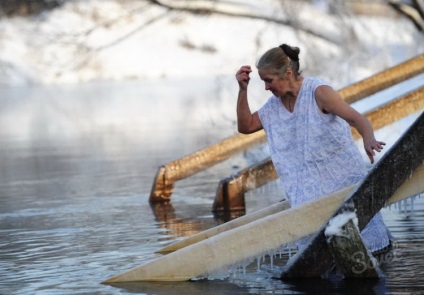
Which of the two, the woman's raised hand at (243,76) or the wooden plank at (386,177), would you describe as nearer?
the wooden plank at (386,177)

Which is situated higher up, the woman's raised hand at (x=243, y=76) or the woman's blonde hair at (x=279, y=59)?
the woman's blonde hair at (x=279, y=59)

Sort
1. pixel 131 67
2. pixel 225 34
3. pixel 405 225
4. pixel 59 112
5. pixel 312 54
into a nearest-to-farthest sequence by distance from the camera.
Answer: pixel 405 225
pixel 312 54
pixel 59 112
pixel 225 34
pixel 131 67

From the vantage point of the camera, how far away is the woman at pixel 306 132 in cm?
704

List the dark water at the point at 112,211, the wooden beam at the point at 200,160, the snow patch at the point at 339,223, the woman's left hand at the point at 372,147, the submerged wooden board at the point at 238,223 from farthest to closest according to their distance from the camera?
the wooden beam at the point at 200,160 < the submerged wooden board at the point at 238,223 < the dark water at the point at 112,211 < the woman's left hand at the point at 372,147 < the snow patch at the point at 339,223

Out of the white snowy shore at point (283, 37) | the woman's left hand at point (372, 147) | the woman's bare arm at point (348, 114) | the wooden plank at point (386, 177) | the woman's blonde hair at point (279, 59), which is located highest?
the white snowy shore at point (283, 37)

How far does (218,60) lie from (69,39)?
18.8 m

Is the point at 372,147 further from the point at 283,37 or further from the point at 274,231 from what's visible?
the point at 283,37

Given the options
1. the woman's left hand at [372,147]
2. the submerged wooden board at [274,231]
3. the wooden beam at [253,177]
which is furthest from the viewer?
the wooden beam at [253,177]

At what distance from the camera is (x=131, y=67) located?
140 feet

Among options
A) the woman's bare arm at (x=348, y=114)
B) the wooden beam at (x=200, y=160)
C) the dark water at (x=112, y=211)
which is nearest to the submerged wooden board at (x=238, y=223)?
the dark water at (x=112, y=211)

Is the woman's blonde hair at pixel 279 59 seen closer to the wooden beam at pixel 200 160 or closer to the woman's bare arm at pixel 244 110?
the woman's bare arm at pixel 244 110

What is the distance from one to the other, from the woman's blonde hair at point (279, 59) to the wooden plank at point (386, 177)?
0.86m

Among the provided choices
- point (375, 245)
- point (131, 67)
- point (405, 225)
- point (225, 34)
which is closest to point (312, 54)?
point (405, 225)

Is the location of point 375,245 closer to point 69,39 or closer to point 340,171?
point 340,171
